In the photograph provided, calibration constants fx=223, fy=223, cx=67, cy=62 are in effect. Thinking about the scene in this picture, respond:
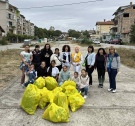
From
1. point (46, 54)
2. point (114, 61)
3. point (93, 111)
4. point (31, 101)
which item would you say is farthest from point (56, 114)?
point (46, 54)

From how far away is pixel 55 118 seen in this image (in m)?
4.18

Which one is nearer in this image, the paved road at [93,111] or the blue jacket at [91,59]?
the paved road at [93,111]

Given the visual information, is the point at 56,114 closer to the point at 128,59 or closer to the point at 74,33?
the point at 128,59

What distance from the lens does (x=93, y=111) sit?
492 centimetres

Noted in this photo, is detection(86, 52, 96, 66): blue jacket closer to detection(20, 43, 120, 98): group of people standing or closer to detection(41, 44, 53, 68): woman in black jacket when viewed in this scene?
detection(20, 43, 120, 98): group of people standing

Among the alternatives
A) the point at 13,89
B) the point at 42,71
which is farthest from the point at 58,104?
the point at 13,89

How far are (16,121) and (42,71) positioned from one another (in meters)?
2.52

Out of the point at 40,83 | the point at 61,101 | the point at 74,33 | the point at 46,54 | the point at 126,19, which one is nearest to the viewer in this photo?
the point at 61,101

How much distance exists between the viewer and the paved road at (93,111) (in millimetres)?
4280

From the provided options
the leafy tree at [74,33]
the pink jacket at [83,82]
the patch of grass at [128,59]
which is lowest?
the patch of grass at [128,59]

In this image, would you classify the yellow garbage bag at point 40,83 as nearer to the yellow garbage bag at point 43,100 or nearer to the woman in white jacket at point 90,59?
the yellow garbage bag at point 43,100

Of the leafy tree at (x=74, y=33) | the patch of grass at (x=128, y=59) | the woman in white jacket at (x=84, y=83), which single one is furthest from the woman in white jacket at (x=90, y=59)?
the leafy tree at (x=74, y=33)

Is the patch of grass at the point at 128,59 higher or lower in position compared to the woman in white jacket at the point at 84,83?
lower

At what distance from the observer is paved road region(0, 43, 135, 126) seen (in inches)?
168
